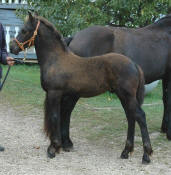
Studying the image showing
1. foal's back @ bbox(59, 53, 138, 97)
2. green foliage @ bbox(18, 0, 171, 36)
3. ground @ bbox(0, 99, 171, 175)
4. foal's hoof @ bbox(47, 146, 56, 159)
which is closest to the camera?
ground @ bbox(0, 99, 171, 175)

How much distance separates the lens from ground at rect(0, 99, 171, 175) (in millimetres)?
4896

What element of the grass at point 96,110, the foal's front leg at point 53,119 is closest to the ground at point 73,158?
the foal's front leg at point 53,119

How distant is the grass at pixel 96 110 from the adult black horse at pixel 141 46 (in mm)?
929

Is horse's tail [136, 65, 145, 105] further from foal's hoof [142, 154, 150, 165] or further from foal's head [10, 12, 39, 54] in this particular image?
foal's head [10, 12, 39, 54]

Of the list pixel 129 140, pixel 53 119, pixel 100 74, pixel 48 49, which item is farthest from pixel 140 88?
pixel 48 49

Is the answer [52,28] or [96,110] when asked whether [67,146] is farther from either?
[96,110]

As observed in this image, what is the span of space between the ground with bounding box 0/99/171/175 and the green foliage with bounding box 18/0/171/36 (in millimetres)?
4561

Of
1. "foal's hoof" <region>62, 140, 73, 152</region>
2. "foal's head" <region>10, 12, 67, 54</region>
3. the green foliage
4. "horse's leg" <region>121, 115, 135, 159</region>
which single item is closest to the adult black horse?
"foal's hoof" <region>62, 140, 73, 152</region>

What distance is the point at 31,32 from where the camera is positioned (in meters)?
5.42

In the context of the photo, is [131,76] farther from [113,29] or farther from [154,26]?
[154,26]

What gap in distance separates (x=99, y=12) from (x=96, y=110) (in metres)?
3.10

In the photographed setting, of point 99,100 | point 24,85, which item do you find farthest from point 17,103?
point 24,85

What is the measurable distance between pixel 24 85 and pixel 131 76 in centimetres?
826

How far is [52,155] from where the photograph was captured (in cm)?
547
